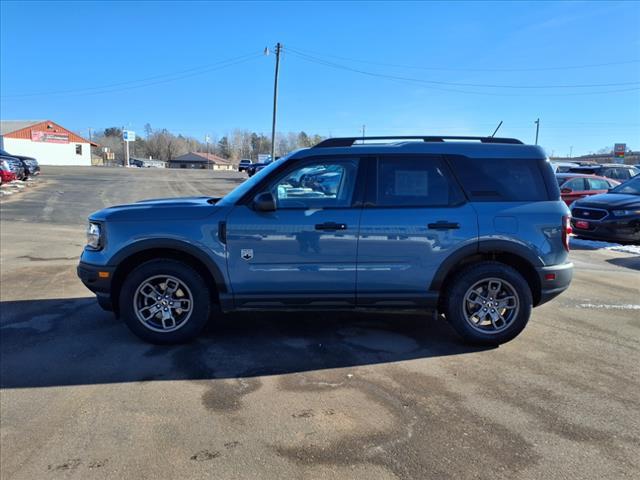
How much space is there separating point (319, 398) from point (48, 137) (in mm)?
78222

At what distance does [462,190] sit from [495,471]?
2610mm

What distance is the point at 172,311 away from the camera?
4605 millimetres

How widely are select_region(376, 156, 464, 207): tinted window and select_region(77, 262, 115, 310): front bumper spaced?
2689mm

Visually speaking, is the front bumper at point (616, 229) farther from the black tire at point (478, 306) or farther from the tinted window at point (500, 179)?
the black tire at point (478, 306)

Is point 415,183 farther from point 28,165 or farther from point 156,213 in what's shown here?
point 28,165

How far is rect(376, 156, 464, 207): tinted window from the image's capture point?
450 centimetres

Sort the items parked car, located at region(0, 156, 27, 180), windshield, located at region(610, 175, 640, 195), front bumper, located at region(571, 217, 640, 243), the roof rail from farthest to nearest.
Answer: parked car, located at region(0, 156, 27, 180) → windshield, located at region(610, 175, 640, 195) → front bumper, located at region(571, 217, 640, 243) → the roof rail

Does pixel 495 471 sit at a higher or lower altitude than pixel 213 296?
lower

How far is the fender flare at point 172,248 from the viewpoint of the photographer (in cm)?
443

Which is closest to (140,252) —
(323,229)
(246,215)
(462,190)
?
(246,215)

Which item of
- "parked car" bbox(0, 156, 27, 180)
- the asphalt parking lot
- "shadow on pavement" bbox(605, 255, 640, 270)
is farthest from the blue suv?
"parked car" bbox(0, 156, 27, 180)

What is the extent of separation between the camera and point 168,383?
12.6ft

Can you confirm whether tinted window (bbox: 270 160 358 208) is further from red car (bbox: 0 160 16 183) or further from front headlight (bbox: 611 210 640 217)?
red car (bbox: 0 160 16 183)

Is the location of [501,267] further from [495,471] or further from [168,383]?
[168,383]
